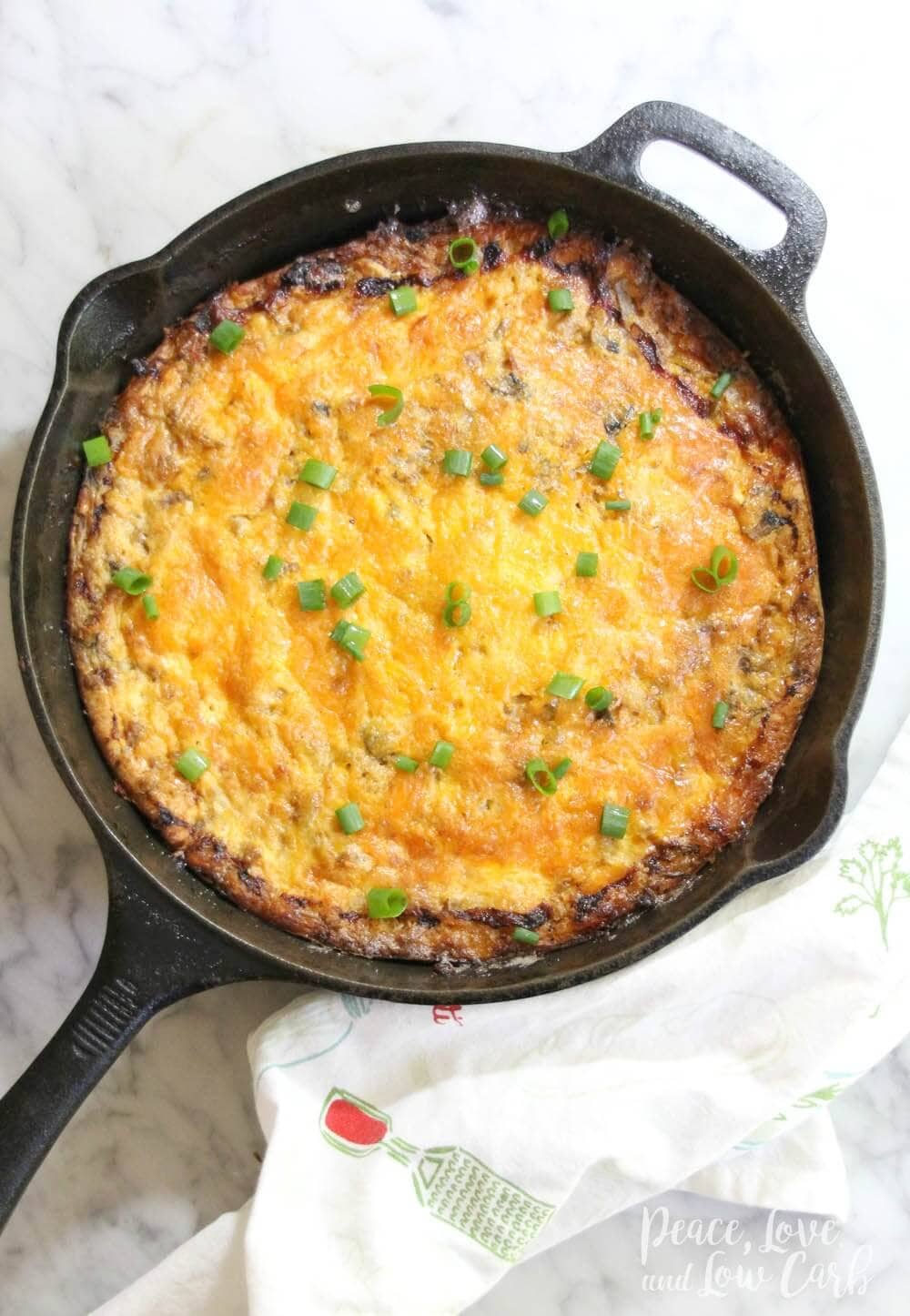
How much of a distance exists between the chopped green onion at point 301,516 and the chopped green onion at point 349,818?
2.33ft

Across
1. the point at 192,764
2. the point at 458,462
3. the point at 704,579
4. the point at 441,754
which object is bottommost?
the point at 192,764

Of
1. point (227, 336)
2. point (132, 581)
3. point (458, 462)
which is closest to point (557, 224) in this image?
point (458, 462)

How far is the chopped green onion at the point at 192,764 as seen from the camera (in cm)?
278

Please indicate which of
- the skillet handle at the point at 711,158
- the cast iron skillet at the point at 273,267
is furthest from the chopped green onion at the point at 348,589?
the skillet handle at the point at 711,158

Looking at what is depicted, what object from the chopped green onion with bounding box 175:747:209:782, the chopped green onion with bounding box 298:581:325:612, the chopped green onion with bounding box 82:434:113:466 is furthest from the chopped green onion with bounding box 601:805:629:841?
the chopped green onion with bounding box 82:434:113:466

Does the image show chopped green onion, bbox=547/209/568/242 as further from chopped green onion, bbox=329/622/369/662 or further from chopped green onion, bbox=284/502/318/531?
chopped green onion, bbox=329/622/369/662

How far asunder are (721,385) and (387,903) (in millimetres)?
1597

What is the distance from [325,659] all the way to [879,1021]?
1.76 meters

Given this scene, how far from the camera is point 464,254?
2.94 metres

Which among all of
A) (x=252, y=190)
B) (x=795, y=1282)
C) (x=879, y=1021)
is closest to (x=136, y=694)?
(x=252, y=190)

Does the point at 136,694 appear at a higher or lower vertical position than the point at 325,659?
lower

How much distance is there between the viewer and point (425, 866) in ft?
9.29

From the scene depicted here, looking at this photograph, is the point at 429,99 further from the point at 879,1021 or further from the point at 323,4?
the point at 879,1021

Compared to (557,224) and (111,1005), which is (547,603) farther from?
(111,1005)
